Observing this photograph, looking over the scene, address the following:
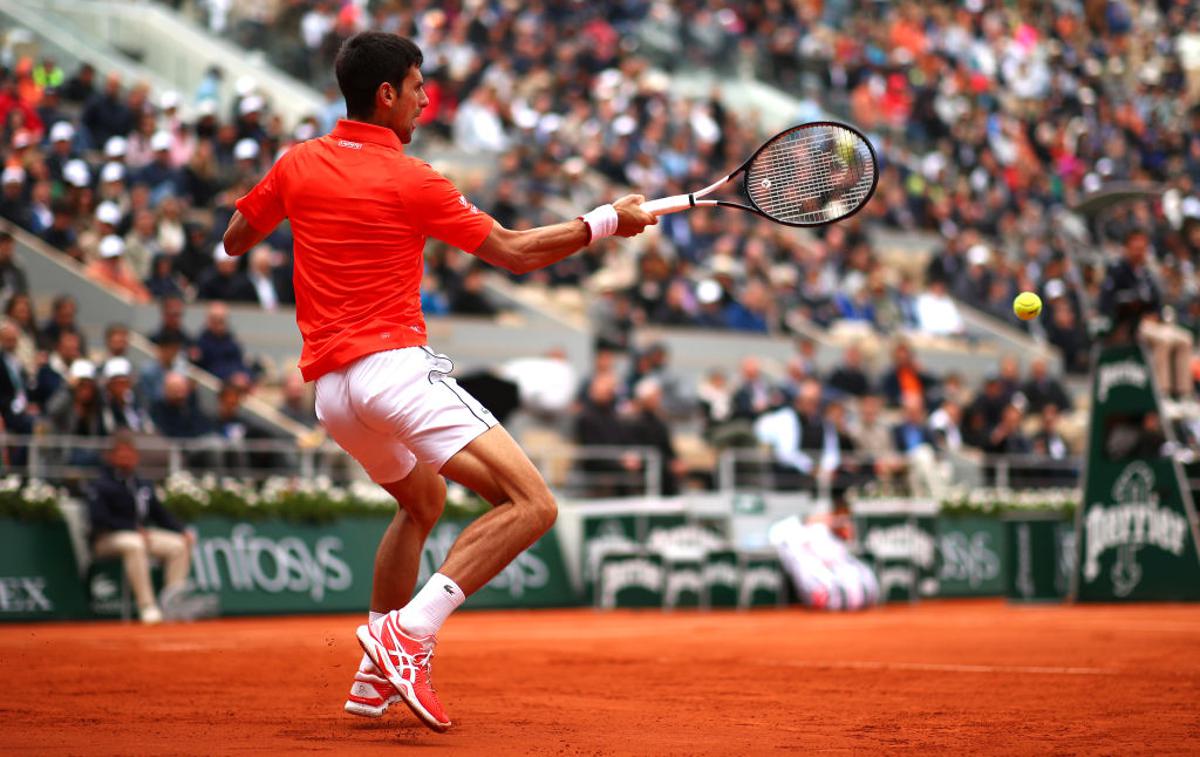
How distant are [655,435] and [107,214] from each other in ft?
20.5

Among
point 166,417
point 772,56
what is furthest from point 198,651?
point 772,56

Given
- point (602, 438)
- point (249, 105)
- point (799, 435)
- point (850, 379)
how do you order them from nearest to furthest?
point (602, 438), point (799, 435), point (249, 105), point (850, 379)

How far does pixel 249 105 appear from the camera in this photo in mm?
21047

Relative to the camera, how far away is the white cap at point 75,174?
18.5 metres

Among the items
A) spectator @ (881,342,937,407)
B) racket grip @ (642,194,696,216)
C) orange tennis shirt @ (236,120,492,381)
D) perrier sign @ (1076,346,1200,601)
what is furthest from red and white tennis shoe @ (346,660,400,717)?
spectator @ (881,342,937,407)

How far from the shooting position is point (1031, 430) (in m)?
23.6

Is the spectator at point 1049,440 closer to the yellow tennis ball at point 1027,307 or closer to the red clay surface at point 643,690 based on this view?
the red clay surface at point 643,690

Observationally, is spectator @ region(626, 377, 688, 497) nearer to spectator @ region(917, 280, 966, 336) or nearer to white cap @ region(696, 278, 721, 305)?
white cap @ region(696, 278, 721, 305)

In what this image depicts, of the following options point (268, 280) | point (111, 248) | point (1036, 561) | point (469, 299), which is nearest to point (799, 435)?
point (1036, 561)

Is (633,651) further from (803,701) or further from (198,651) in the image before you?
(803,701)

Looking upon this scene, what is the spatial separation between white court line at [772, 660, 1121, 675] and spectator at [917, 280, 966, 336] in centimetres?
1705

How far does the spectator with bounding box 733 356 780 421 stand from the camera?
2033 cm

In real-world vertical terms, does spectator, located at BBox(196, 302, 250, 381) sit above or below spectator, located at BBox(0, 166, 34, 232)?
below

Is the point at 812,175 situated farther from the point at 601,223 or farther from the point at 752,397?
the point at 752,397
